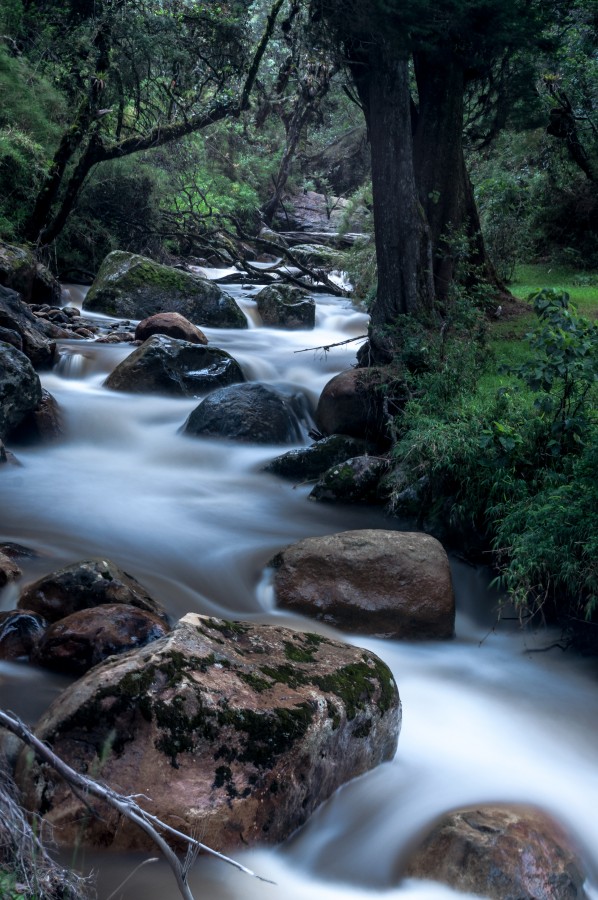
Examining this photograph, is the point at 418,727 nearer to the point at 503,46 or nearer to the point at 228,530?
the point at 228,530

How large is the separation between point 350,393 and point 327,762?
6.07m

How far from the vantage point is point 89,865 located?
10.4ft

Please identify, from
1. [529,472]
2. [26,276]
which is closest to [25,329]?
[26,276]

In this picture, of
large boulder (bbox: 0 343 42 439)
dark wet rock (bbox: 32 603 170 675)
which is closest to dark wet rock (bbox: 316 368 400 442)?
large boulder (bbox: 0 343 42 439)

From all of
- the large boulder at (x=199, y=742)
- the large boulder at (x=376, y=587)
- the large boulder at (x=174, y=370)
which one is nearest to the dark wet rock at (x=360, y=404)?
the large boulder at (x=174, y=370)

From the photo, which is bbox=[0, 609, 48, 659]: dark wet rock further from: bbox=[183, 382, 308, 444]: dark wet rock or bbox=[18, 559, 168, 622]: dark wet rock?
bbox=[183, 382, 308, 444]: dark wet rock

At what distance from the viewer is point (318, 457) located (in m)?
9.05

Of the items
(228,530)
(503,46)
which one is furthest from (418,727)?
(503,46)

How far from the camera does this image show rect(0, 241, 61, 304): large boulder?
13.5m

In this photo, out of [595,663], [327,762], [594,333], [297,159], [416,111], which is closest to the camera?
[327,762]

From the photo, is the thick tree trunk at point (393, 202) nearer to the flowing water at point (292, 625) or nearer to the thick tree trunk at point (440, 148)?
the thick tree trunk at point (440, 148)

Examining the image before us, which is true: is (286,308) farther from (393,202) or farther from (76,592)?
(76,592)

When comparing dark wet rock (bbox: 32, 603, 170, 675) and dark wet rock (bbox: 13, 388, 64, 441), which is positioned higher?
dark wet rock (bbox: 13, 388, 64, 441)

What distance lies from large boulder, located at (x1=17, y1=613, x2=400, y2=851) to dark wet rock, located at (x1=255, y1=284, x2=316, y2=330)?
12505mm
